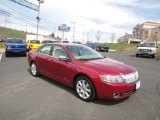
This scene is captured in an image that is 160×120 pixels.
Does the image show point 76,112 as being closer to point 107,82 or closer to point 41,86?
point 107,82

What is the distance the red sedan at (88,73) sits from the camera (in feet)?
17.1

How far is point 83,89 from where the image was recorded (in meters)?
5.77

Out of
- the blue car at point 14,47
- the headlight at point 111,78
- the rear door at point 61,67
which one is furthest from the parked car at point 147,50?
the headlight at point 111,78

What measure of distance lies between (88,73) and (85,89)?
1.65 feet

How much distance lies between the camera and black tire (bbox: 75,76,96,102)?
551 cm

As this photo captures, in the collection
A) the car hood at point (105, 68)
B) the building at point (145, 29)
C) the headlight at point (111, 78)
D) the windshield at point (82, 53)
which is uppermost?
the building at point (145, 29)

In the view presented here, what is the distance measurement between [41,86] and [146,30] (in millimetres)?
113867

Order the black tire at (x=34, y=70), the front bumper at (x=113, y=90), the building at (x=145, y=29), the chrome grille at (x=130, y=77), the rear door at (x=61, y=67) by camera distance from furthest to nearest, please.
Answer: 1. the building at (x=145, y=29)
2. the black tire at (x=34, y=70)
3. the rear door at (x=61, y=67)
4. the chrome grille at (x=130, y=77)
5. the front bumper at (x=113, y=90)

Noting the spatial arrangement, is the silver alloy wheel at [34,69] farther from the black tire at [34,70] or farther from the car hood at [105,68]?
the car hood at [105,68]

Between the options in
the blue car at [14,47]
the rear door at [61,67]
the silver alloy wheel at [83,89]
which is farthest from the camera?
the blue car at [14,47]

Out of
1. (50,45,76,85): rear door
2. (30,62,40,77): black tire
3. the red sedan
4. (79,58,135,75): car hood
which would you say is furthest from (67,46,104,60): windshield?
(30,62,40,77): black tire

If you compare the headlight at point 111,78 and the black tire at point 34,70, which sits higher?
the headlight at point 111,78

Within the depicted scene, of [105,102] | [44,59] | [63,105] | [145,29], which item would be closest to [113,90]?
[105,102]

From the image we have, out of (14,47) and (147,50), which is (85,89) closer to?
(14,47)
